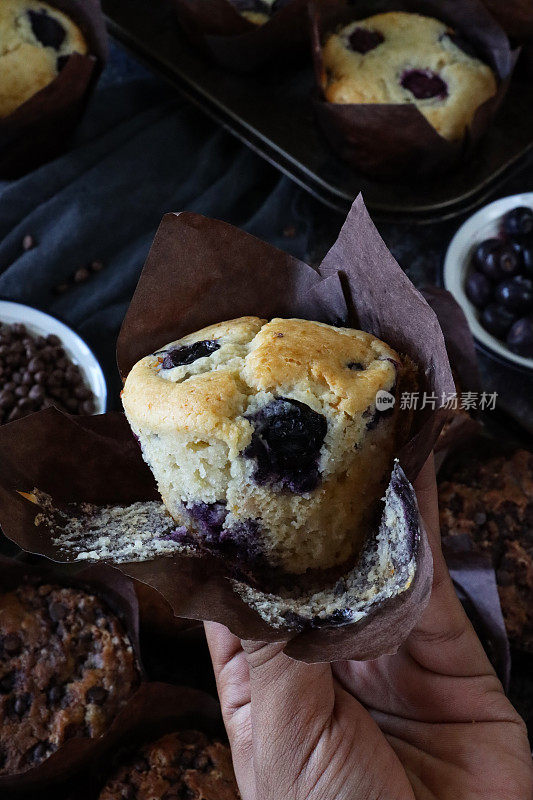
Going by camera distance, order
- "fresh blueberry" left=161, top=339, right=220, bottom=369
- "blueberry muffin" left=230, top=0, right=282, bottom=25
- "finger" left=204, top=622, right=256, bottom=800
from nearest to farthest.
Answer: "fresh blueberry" left=161, top=339, right=220, bottom=369 < "finger" left=204, top=622, right=256, bottom=800 < "blueberry muffin" left=230, top=0, right=282, bottom=25

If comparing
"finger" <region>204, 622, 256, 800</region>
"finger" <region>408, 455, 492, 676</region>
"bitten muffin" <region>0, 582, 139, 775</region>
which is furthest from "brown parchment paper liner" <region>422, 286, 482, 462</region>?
"bitten muffin" <region>0, 582, 139, 775</region>

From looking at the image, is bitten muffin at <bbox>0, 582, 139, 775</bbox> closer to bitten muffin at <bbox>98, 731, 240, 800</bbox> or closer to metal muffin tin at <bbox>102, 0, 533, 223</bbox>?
bitten muffin at <bbox>98, 731, 240, 800</bbox>

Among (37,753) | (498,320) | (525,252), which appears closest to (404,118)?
(525,252)

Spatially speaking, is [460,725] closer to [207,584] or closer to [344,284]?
[207,584]

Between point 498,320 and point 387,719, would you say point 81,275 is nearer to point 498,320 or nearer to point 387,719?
point 498,320

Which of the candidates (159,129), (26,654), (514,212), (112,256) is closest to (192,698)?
(26,654)

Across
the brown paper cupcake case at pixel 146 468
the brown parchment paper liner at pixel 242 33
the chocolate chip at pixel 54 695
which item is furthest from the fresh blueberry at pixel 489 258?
the chocolate chip at pixel 54 695

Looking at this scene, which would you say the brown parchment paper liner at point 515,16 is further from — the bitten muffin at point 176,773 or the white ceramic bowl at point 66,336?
the bitten muffin at point 176,773

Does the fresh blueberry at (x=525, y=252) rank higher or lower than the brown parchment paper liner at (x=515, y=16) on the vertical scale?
lower
